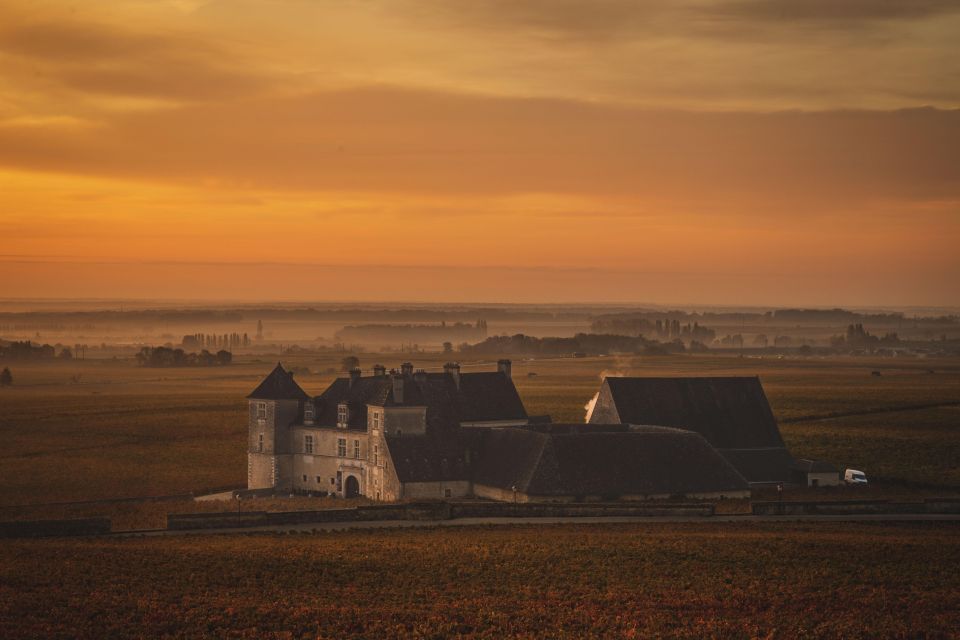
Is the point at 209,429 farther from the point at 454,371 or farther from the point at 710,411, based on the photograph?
the point at 710,411

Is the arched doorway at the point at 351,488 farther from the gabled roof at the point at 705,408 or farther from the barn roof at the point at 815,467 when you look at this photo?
the barn roof at the point at 815,467

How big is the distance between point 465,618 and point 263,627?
5.19 metres

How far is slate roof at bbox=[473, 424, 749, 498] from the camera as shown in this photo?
6134 cm

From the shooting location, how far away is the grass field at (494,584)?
108 feet

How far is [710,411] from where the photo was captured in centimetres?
7450

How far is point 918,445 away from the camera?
3342 inches

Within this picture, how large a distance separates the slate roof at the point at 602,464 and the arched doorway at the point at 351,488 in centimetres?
640

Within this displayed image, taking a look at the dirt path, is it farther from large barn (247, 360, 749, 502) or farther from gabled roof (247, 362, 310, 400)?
gabled roof (247, 362, 310, 400)

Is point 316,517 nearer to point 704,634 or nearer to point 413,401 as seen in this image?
point 413,401

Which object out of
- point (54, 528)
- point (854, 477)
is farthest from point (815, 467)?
point (54, 528)

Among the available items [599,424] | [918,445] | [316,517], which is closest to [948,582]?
[316,517]

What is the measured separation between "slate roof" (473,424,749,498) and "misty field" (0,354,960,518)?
12.2 metres

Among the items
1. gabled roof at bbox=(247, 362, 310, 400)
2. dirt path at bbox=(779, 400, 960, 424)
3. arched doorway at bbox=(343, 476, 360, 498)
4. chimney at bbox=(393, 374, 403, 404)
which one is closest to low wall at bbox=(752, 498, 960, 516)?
chimney at bbox=(393, 374, 403, 404)

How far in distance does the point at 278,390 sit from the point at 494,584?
112ft
